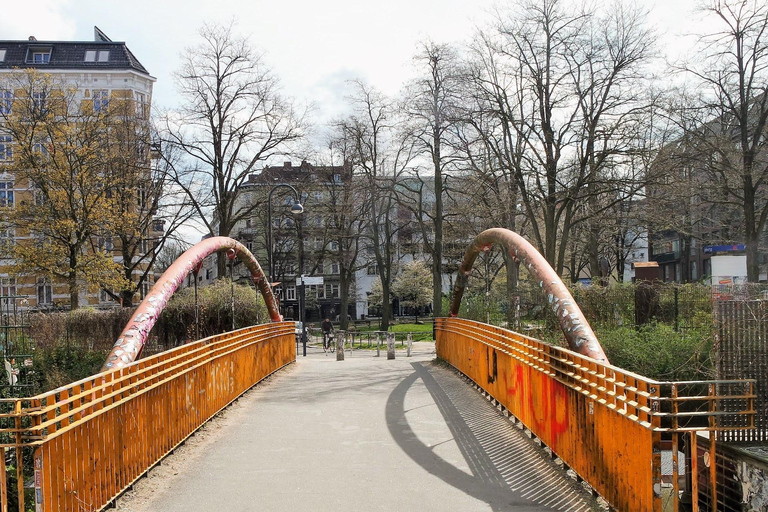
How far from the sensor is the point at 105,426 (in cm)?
600

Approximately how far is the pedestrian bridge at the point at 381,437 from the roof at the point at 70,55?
43.5m

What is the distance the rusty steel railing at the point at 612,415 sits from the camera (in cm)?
496

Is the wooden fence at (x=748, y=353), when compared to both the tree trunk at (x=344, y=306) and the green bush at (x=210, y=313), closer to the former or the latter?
the green bush at (x=210, y=313)

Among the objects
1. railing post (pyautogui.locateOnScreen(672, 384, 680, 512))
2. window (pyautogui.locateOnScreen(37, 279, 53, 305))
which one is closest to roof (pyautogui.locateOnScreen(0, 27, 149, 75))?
window (pyautogui.locateOnScreen(37, 279, 53, 305))

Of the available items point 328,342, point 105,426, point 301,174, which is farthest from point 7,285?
point 105,426

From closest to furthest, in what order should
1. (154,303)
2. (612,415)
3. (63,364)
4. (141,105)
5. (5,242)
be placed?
(612,415), (154,303), (63,364), (5,242), (141,105)

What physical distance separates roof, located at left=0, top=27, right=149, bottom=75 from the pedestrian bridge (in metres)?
43.5

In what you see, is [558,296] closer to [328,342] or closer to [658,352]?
[658,352]

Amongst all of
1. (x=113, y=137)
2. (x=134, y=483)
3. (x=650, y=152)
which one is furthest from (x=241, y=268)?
(x=134, y=483)

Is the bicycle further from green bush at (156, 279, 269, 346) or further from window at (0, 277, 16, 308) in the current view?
window at (0, 277, 16, 308)

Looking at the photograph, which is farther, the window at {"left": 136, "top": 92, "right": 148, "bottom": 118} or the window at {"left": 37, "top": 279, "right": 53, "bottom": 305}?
the window at {"left": 37, "top": 279, "right": 53, "bottom": 305}

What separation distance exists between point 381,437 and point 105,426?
13.4 feet

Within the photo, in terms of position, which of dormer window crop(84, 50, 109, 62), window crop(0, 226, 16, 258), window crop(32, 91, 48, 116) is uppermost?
dormer window crop(84, 50, 109, 62)

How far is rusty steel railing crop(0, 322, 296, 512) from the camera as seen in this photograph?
4824 mm
